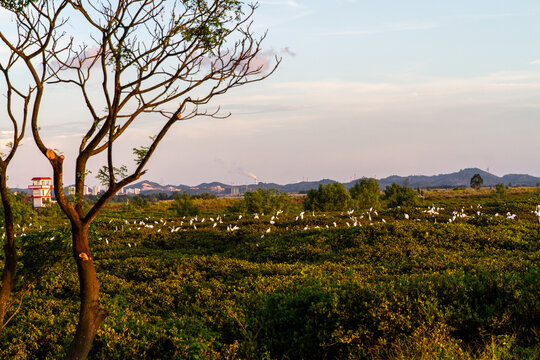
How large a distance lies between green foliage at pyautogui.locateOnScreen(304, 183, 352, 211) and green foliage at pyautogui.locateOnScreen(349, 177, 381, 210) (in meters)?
8.44

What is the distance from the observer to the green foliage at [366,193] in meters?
71.9

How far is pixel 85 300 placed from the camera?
26.8 feet

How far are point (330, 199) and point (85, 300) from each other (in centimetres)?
5452

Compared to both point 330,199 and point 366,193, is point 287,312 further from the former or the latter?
point 366,193

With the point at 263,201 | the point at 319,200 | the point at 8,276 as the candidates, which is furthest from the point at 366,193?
the point at 8,276

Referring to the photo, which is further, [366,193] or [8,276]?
[366,193]

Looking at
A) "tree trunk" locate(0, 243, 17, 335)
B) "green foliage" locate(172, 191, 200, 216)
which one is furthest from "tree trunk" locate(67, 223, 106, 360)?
"green foliage" locate(172, 191, 200, 216)

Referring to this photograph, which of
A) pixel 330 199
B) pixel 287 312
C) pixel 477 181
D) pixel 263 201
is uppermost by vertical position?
pixel 477 181

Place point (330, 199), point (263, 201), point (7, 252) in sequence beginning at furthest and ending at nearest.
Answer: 1. point (330, 199)
2. point (263, 201)
3. point (7, 252)

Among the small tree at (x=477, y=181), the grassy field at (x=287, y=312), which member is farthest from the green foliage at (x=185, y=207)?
the small tree at (x=477, y=181)

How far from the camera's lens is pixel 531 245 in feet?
64.4

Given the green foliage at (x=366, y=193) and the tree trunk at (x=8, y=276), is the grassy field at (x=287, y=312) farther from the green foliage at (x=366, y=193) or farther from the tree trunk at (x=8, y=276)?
the green foliage at (x=366, y=193)

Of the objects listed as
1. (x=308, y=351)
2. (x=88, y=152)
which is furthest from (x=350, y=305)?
(x=88, y=152)

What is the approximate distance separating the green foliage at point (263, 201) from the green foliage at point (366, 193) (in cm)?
1916
